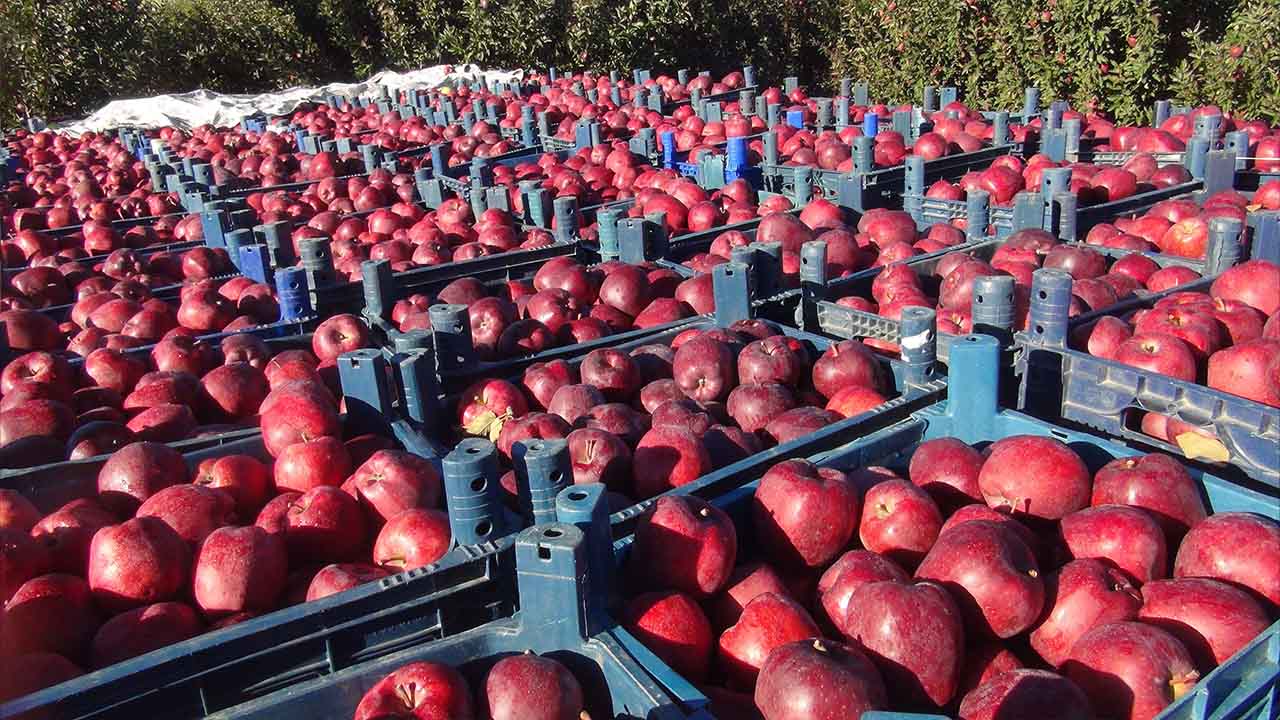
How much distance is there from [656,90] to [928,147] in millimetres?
6610

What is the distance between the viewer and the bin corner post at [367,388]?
3904mm

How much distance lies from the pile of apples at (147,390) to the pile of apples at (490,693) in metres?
2.40

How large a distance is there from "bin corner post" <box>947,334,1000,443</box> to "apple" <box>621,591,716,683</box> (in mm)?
1545

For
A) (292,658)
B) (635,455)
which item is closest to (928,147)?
(635,455)

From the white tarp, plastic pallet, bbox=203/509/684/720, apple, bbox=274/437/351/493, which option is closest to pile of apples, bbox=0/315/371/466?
apple, bbox=274/437/351/493

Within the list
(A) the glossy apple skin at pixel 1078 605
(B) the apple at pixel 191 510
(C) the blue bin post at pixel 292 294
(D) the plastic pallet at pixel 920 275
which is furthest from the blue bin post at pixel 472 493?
(C) the blue bin post at pixel 292 294

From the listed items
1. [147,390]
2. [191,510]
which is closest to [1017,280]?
[191,510]

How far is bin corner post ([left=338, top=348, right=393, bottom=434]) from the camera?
3.90m

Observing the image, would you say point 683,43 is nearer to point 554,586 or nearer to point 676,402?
point 676,402

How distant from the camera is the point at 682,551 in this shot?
2.62m

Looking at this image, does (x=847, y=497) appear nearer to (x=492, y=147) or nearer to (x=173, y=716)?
(x=173, y=716)

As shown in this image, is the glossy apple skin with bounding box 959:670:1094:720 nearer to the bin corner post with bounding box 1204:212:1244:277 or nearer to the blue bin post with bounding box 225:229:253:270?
the bin corner post with bounding box 1204:212:1244:277

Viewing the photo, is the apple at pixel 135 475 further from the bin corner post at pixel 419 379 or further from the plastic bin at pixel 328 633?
the plastic bin at pixel 328 633

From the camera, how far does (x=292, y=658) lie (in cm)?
242
